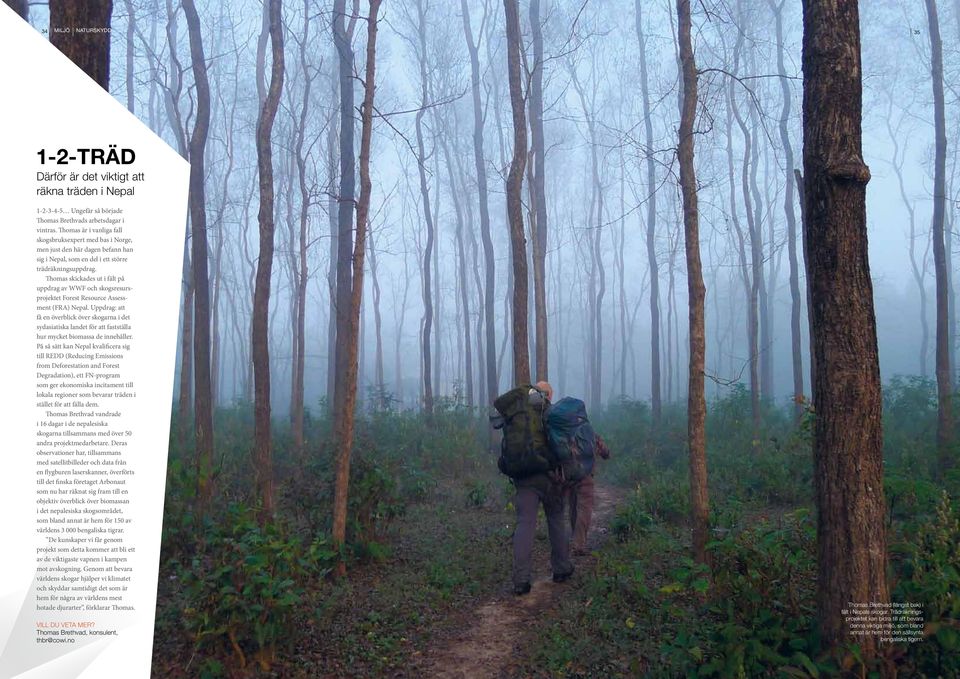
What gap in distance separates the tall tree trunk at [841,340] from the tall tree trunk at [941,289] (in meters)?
5.82

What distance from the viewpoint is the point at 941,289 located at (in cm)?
1073

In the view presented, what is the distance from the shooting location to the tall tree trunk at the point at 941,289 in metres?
9.44

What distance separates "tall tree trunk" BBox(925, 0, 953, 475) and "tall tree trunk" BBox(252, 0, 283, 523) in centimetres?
814

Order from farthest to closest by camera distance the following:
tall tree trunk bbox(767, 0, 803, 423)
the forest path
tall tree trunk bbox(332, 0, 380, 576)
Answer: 1. tall tree trunk bbox(767, 0, 803, 423)
2. tall tree trunk bbox(332, 0, 380, 576)
3. the forest path

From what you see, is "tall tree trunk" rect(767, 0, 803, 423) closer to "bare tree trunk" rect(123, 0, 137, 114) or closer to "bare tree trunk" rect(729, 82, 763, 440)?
"bare tree trunk" rect(729, 82, 763, 440)

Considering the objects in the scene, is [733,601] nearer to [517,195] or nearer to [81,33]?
[81,33]

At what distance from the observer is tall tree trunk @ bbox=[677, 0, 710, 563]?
5.57 m

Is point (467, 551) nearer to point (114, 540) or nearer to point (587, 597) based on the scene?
point (587, 597)

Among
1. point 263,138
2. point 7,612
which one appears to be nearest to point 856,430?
point 7,612

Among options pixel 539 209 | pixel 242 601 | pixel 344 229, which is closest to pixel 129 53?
pixel 344 229

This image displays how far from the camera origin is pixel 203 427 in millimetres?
9125

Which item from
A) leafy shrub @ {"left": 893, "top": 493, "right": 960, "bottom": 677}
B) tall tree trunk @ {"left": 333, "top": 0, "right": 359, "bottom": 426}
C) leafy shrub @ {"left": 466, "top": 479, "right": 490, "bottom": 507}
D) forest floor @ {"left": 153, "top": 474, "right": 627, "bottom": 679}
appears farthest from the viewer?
tall tree trunk @ {"left": 333, "top": 0, "right": 359, "bottom": 426}

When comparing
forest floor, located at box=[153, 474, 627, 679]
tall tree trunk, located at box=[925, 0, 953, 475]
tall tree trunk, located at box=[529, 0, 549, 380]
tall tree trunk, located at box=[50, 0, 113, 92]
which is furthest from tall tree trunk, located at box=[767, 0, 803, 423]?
tall tree trunk, located at box=[50, 0, 113, 92]

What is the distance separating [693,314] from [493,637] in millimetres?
3107
